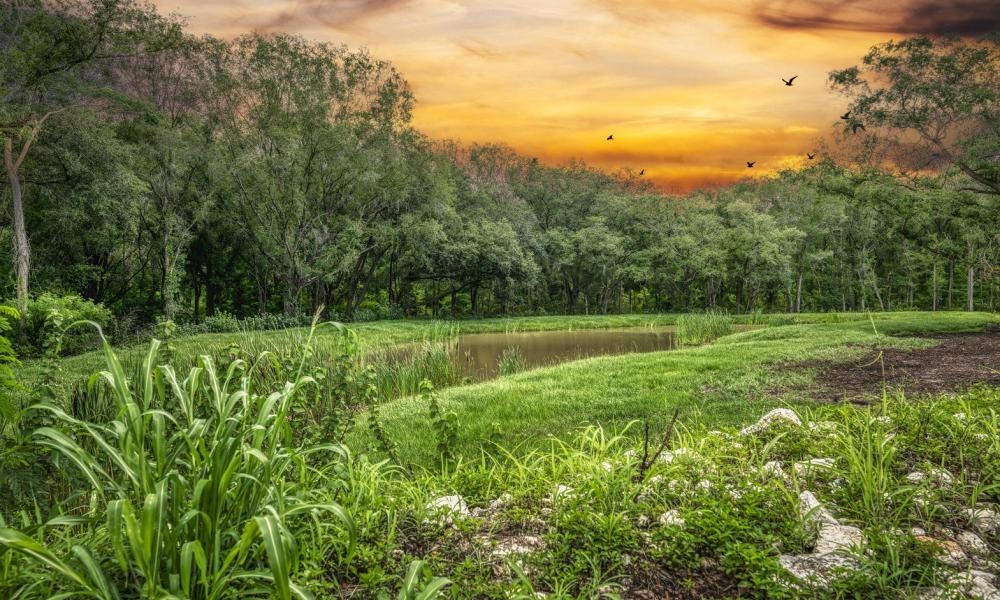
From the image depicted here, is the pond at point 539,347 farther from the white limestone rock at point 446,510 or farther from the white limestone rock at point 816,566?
the white limestone rock at point 816,566

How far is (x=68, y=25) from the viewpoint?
14.7 m

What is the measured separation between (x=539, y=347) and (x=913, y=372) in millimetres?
12569

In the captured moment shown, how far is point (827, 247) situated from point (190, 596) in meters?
49.6

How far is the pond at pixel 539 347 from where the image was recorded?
13.7 m

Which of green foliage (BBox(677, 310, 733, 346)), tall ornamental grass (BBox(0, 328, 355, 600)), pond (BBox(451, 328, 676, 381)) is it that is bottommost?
pond (BBox(451, 328, 676, 381))

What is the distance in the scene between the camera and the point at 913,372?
841 centimetres

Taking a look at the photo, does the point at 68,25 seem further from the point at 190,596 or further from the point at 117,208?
the point at 190,596

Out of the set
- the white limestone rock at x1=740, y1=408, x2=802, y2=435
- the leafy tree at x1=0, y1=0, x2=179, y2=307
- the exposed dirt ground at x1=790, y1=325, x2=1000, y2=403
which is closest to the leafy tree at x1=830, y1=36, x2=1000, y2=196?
the exposed dirt ground at x1=790, y1=325, x2=1000, y2=403

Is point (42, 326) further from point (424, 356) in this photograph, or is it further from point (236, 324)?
point (424, 356)

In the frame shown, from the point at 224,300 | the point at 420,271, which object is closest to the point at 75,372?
the point at 420,271

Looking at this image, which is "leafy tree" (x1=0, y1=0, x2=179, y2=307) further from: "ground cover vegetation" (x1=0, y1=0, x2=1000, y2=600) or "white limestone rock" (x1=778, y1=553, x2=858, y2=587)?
"white limestone rock" (x1=778, y1=553, x2=858, y2=587)

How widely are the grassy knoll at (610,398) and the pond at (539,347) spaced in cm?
286

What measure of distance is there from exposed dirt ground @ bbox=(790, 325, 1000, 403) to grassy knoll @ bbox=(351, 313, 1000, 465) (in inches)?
22.5

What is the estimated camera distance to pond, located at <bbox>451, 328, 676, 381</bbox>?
540 inches
